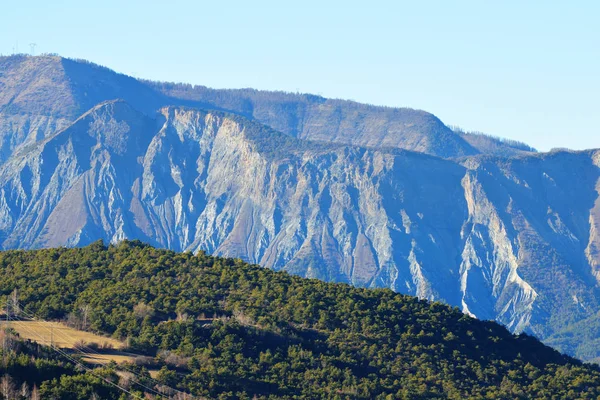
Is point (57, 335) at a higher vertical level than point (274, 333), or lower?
lower

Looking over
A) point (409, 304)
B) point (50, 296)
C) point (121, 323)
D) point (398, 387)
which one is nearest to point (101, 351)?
point (121, 323)

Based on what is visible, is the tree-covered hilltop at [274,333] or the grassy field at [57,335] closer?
the tree-covered hilltop at [274,333]

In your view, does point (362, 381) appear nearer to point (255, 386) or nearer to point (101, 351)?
point (255, 386)

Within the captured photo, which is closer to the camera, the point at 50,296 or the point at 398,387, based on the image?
the point at 398,387

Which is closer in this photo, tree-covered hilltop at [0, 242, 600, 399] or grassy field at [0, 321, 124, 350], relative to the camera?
tree-covered hilltop at [0, 242, 600, 399]

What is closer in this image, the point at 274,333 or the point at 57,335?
the point at 57,335

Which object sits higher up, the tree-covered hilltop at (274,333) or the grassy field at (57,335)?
the tree-covered hilltop at (274,333)

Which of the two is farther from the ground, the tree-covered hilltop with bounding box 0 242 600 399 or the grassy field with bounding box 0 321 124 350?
the tree-covered hilltop with bounding box 0 242 600 399

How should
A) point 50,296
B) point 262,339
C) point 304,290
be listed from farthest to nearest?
point 304,290 → point 50,296 → point 262,339
